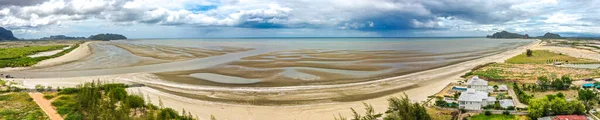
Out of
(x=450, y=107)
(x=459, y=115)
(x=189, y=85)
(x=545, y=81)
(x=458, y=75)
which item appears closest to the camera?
(x=459, y=115)

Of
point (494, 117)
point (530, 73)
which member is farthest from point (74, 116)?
point (530, 73)

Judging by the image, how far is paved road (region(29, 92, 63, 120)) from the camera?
3200 cm

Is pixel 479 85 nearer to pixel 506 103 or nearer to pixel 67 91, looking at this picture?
pixel 506 103

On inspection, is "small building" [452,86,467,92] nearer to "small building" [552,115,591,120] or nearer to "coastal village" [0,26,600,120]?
"coastal village" [0,26,600,120]

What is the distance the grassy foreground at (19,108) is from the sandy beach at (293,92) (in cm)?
934

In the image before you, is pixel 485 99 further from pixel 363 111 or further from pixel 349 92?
pixel 349 92

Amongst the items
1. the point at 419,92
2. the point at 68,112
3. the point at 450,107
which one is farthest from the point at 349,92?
the point at 68,112

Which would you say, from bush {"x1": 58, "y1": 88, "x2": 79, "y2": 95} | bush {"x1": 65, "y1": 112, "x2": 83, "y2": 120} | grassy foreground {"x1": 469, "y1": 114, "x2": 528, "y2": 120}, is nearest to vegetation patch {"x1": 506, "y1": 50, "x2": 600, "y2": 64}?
grassy foreground {"x1": 469, "y1": 114, "x2": 528, "y2": 120}

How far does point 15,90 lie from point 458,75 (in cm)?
5843

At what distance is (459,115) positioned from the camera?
31172 mm

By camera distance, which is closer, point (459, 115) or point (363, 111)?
point (459, 115)

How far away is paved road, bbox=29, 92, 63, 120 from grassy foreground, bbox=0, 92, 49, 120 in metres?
0.42

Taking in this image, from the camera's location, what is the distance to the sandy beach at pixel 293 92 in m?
33.7

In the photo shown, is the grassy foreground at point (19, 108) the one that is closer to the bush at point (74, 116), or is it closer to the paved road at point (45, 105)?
the paved road at point (45, 105)
